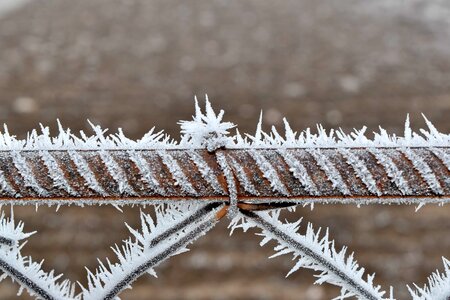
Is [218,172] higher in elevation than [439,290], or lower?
higher

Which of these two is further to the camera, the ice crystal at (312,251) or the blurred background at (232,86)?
the blurred background at (232,86)

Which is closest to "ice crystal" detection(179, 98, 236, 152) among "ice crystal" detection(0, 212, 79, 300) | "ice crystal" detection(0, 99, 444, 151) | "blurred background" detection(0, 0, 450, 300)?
"ice crystal" detection(0, 99, 444, 151)

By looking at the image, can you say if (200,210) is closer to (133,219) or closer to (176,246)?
(176,246)

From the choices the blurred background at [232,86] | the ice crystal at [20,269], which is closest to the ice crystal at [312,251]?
the ice crystal at [20,269]

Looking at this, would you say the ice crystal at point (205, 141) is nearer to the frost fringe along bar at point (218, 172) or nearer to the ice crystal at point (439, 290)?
the frost fringe along bar at point (218, 172)

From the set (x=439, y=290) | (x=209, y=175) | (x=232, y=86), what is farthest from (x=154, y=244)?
(x=232, y=86)

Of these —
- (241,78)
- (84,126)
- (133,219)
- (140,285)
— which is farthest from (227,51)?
(140,285)

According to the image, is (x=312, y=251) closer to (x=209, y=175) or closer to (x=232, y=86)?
(x=209, y=175)

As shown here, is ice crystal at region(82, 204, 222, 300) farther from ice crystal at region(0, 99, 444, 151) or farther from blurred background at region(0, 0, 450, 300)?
blurred background at region(0, 0, 450, 300)
